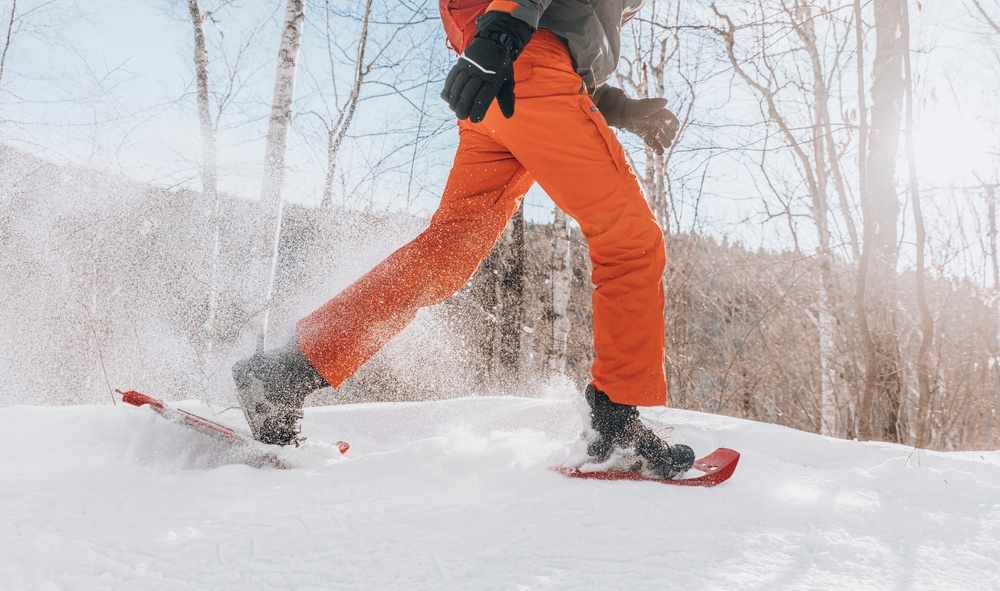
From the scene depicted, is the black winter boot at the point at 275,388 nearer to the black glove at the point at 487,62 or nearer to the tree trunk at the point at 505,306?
the black glove at the point at 487,62

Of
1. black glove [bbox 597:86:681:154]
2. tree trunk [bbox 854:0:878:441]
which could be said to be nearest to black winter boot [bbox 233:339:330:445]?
black glove [bbox 597:86:681:154]

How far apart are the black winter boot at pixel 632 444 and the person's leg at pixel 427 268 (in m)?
0.53

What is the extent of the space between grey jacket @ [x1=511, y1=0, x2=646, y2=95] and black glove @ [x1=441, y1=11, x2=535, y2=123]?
0.35 feet

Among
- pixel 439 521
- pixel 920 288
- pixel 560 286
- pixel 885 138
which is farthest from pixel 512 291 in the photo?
pixel 439 521

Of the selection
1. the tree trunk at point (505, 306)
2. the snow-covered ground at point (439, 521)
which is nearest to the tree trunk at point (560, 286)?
the tree trunk at point (505, 306)

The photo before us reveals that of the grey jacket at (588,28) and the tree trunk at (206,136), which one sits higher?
the tree trunk at (206,136)

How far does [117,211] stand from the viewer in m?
6.95

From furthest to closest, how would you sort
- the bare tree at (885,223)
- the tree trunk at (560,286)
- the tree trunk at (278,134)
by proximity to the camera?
the tree trunk at (560,286) < the tree trunk at (278,134) < the bare tree at (885,223)

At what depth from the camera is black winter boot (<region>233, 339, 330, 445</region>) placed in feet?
4.04

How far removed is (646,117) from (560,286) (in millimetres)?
3413

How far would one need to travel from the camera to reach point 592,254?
4.28ft

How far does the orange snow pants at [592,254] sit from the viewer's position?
4.03ft

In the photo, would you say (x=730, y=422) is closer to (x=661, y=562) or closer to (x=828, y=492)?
(x=828, y=492)

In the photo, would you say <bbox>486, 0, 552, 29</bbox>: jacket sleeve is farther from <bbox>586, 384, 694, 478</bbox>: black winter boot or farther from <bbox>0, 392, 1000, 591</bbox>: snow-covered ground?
<bbox>0, 392, 1000, 591</bbox>: snow-covered ground
